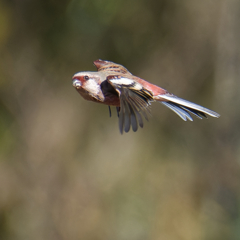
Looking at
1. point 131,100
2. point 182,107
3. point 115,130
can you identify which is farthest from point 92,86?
point 115,130

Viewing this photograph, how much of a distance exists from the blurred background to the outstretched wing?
3.78m

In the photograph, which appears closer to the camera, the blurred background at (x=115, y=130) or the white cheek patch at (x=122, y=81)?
the white cheek patch at (x=122, y=81)

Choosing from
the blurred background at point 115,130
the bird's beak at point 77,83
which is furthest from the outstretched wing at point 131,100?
the blurred background at point 115,130

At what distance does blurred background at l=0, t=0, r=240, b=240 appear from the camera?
5.41 metres

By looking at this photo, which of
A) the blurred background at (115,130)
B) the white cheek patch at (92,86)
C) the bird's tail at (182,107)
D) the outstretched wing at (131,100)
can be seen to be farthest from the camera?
the blurred background at (115,130)

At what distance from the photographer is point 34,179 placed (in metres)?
5.42

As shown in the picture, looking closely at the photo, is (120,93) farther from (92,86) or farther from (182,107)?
(182,107)

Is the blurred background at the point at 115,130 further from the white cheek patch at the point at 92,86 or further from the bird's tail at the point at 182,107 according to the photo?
the white cheek patch at the point at 92,86

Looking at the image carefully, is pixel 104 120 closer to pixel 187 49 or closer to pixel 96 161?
pixel 96 161

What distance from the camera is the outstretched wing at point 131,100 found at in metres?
1.45

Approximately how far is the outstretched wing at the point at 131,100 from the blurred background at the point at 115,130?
3783 mm

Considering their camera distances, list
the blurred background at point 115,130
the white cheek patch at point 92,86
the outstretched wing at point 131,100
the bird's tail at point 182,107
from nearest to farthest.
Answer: the outstretched wing at point 131,100 → the white cheek patch at point 92,86 → the bird's tail at point 182,107 → the blurred background at point 115,130

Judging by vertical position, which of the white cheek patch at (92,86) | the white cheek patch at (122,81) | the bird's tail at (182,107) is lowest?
the white cheek patch at (92,86)

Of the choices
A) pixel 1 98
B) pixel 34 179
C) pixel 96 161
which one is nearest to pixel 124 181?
pixel 96 161
